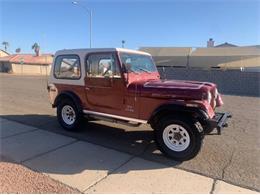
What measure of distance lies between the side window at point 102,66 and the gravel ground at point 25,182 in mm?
2578

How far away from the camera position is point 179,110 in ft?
15.3

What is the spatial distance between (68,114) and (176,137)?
3119 millimetres

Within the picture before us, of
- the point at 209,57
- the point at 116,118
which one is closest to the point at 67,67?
the point at 116,118

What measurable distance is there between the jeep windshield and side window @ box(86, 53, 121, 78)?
0.75 feet

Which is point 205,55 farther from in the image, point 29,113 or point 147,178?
point 147,178

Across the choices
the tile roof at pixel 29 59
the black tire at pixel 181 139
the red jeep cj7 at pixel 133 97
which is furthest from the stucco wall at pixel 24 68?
the black tire at pixel 181 139

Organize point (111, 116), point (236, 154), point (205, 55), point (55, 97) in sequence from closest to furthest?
point (236, 154), point (111, 116), point (55, 97), point (205, 55)

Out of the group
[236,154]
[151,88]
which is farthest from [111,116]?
[236,154]

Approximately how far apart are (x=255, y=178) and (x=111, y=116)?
10.2ft

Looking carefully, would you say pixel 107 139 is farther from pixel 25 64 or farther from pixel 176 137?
pixel 25 64

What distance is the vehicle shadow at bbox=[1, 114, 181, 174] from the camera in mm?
4332

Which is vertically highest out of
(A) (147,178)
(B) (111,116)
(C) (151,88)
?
(C) (151,88)

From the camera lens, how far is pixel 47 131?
6.34m

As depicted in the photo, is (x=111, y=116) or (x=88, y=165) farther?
(x=111, y=116)
